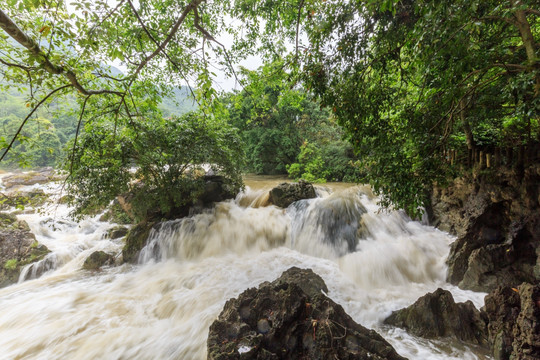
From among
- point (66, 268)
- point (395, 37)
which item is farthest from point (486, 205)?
point (66, 268)

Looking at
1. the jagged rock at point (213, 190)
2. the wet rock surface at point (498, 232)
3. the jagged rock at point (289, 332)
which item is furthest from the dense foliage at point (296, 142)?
the jagged rock at point (289, 332)

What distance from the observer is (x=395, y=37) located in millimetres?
3275

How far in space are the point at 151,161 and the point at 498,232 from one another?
8.31 m

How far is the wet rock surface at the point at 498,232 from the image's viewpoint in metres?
4.02

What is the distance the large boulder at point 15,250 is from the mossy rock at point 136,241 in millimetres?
2558

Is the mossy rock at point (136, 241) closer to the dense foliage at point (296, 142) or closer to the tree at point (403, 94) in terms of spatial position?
the dense foliage at point (296, 142)

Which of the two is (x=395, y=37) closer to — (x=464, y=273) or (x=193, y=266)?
(x=464, y=273)

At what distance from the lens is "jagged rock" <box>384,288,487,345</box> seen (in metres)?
3.27

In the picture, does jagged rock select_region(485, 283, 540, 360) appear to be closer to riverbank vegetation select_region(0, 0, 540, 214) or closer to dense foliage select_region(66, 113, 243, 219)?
riverbank vegetation select_region(0, 0, 540, 214)

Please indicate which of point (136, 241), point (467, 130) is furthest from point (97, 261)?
point (467, 130)

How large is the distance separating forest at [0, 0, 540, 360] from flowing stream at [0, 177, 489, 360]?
0.06 meters

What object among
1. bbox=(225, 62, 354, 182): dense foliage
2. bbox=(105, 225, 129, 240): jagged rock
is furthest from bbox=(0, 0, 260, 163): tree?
bbox=(225, 62, 354, 182): dense foliage

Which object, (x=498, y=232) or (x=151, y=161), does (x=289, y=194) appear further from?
(x=498, y=232)

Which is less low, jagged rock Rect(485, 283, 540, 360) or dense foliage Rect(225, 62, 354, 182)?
dense foliage Rect(225, 62, 354, 182)
